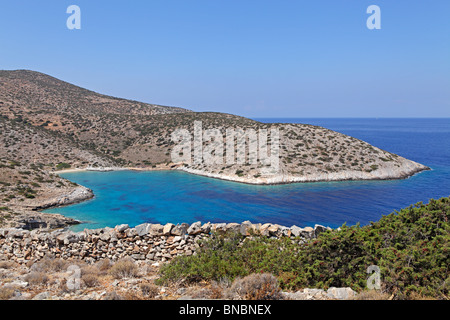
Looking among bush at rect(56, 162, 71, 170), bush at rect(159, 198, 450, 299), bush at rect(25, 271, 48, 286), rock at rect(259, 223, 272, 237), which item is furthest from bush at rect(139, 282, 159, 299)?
bush at rect(56, 162, 71, 170)

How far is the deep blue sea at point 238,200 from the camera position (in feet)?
86.8

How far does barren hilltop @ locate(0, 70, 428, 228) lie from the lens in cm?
3196

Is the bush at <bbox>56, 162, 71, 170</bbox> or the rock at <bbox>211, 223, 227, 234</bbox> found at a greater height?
the rock at <bbox>211, 223, 227, 234</bbox>

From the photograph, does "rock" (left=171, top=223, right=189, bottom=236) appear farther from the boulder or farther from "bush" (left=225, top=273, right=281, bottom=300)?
"bush" (left=225, top=273, right=281, bottom=300)

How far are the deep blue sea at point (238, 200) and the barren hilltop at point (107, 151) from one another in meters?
2.94

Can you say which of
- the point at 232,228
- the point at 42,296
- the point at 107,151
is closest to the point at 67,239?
the point at 42,296

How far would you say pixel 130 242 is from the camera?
1189 centimetres

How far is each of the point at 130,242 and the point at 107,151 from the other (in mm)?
54500

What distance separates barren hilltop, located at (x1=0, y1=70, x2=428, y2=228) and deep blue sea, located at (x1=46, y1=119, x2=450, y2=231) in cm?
294

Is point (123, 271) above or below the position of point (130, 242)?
above

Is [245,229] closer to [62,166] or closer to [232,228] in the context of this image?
[232,228]

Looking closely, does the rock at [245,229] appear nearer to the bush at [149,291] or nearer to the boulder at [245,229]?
the boulder at [245,229]

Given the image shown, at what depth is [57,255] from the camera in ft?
38.9
